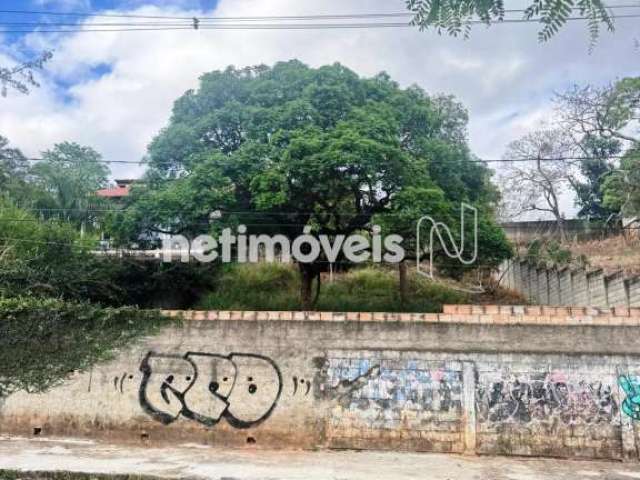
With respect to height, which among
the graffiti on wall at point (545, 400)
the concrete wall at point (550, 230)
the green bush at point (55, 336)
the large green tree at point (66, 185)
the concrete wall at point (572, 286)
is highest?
the large green tree at point (66, 185)

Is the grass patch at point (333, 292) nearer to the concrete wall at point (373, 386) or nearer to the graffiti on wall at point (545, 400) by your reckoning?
the concrete wall at point (373, 386)

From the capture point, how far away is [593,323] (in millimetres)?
6848

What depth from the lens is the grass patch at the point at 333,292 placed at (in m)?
14.5

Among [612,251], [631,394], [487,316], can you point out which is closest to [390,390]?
[487,316]

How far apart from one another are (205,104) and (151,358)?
782 cm

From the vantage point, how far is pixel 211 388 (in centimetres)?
718

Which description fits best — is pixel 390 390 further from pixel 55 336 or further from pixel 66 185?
pixel 66 185

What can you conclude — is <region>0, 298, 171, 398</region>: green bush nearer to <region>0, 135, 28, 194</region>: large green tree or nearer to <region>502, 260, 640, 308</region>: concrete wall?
<region>502, 260, 640, 308</region>: concrete wall

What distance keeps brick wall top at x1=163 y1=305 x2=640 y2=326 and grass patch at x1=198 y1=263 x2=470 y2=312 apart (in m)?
6.81

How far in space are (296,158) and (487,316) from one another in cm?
533

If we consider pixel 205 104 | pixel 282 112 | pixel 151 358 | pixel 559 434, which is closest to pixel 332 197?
pixel 282 112

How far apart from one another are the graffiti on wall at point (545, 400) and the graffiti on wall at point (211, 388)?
9.63 feet

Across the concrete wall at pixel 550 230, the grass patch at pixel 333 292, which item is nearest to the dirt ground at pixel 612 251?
the concrete wall at pixel 550 230

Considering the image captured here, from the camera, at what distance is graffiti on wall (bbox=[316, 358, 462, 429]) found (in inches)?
272
